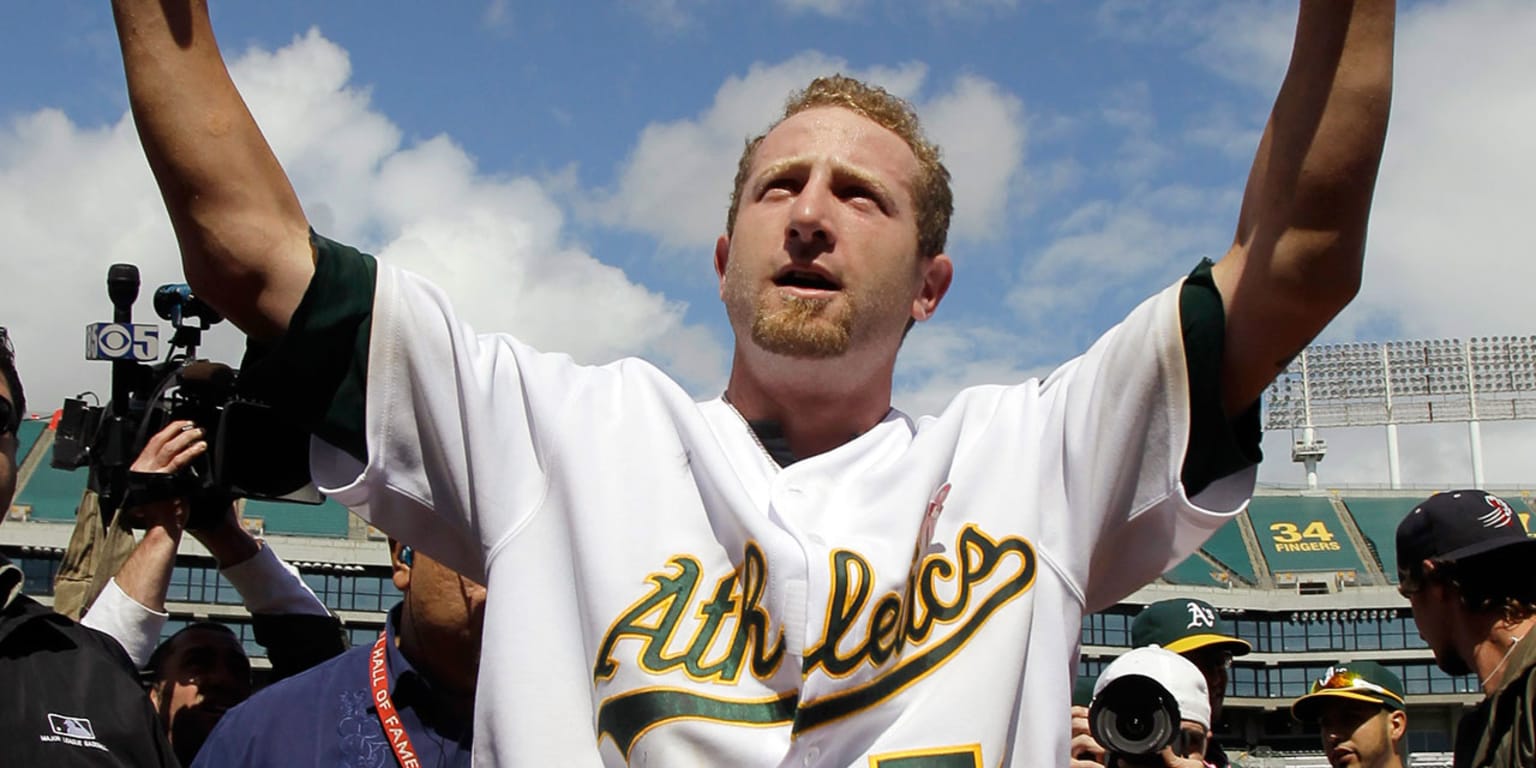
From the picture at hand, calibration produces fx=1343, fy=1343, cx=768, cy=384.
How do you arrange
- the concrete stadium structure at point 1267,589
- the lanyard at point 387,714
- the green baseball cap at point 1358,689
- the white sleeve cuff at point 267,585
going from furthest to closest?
the concrete stadium structure at point 1267,589, the green baseball cap at point 1358,689, the white sleeve cuff at point 267,585, the lanyard at point 387,714

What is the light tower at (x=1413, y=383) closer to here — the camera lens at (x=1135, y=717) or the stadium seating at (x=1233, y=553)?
the stadium seating at (x=1233, y=553)

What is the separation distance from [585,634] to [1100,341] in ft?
2.62

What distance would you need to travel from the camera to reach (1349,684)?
5422 mm

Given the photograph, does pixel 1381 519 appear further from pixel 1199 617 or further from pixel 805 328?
pixel 805 328

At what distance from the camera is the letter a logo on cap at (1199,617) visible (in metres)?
4.66

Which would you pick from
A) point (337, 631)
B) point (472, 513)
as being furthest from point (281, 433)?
point (337, 631)

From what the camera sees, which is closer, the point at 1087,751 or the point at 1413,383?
the point at 1087,751

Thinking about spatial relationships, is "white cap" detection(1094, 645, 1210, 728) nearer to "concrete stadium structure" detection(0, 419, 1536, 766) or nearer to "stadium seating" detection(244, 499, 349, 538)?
"concrete stadium structure" detection(0, 419, 1536, 766)

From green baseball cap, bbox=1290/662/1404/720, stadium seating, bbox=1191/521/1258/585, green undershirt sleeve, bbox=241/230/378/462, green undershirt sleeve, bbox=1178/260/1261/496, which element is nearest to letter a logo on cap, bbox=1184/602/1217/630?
green baseball cap, bbox=1290/662/1404/720

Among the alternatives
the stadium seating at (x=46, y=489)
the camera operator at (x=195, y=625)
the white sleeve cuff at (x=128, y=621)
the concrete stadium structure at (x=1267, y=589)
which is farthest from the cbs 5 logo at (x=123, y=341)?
the stadium seating at (x=46, y=489)

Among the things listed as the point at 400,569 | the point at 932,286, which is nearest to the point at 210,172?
the point at 932,286

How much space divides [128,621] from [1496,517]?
3.67 meters

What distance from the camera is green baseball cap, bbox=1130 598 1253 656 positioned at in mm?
4574

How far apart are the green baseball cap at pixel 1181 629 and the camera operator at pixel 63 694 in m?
3.05
